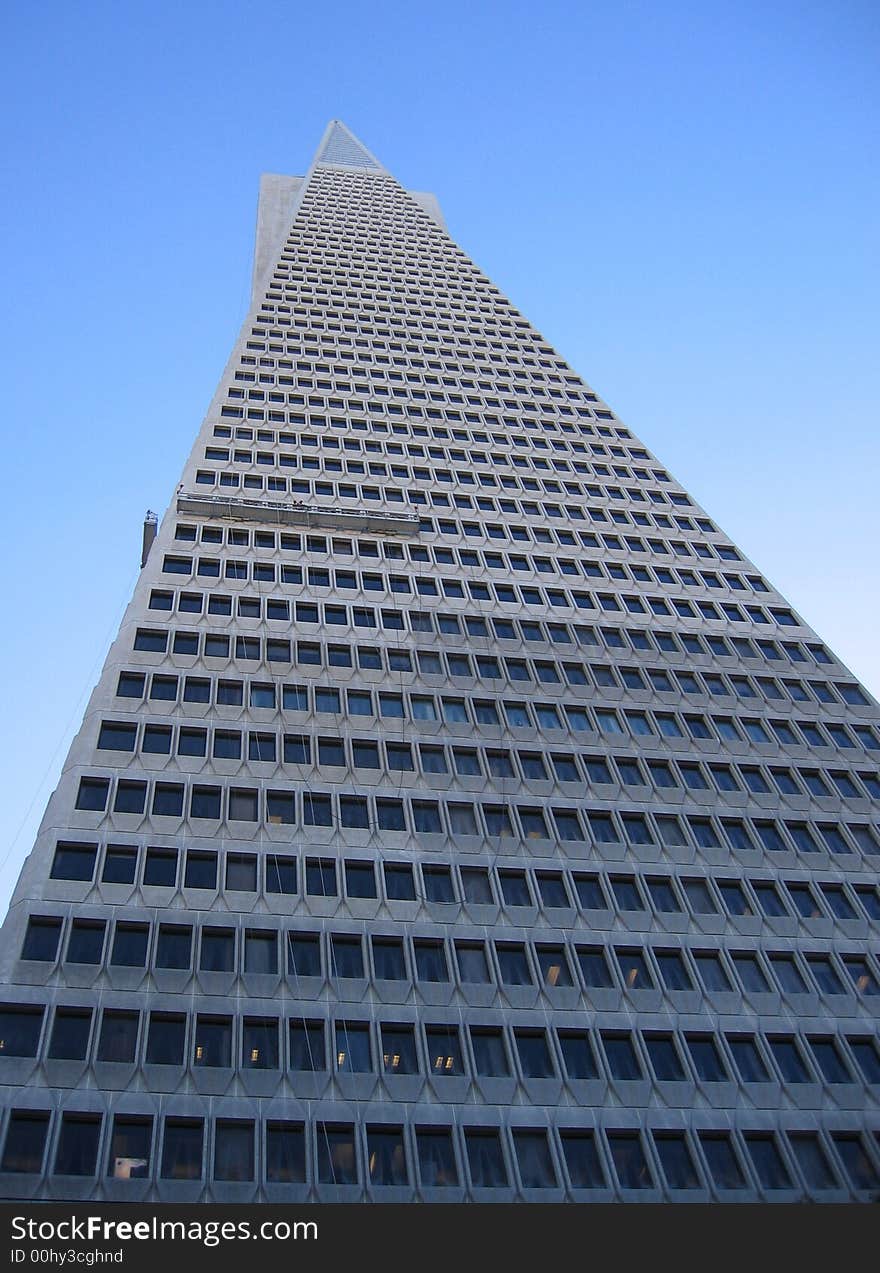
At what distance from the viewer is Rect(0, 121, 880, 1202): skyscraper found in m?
32.5

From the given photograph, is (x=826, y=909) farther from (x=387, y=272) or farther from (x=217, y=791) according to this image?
(x=387, y=272)

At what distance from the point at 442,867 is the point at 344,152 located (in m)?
123

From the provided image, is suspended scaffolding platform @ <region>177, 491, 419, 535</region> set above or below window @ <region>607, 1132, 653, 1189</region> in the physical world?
above

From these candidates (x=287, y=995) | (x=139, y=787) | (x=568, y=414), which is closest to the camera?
(x=287, y=995)

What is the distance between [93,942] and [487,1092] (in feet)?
42.6

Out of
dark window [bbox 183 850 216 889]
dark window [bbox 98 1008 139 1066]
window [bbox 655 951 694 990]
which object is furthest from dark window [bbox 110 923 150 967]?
window [bbox 655 951 694 990]

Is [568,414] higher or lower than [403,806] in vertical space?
higher

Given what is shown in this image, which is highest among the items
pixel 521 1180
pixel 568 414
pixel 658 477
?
pixel 568 414

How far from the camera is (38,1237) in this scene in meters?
22.8

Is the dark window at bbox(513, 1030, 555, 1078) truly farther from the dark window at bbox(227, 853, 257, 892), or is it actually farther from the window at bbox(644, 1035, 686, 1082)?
the dark window at bbox(227, 853, 257, 892)

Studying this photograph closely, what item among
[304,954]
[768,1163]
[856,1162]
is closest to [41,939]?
[304,954]

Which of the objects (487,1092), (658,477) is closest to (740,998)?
(487,1092)

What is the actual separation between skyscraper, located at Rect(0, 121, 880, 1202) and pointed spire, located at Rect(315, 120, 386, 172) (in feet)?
264

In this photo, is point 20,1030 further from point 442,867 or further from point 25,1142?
point 442,867
